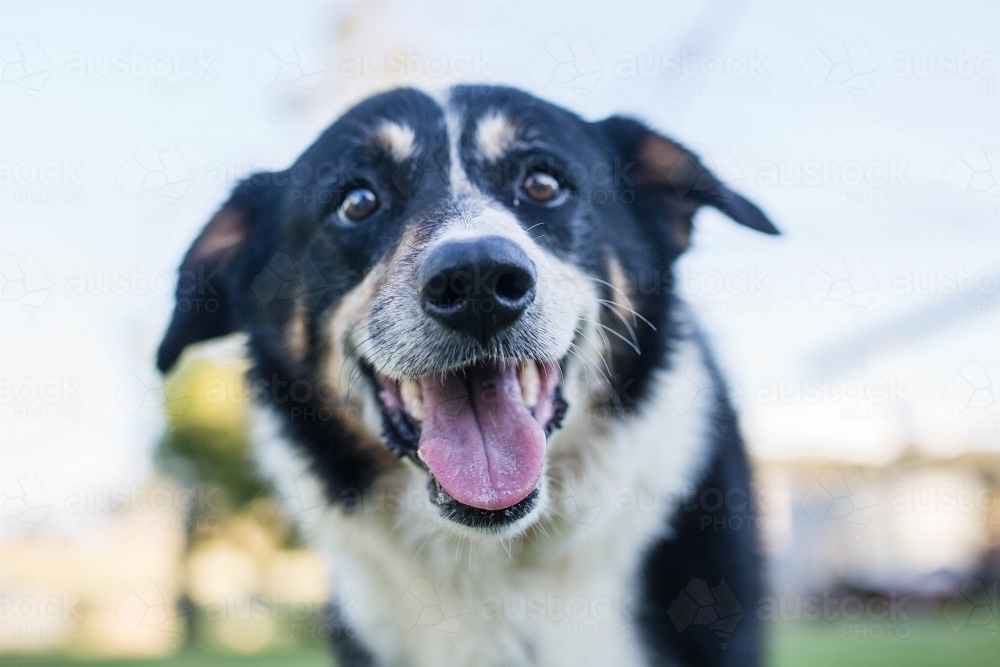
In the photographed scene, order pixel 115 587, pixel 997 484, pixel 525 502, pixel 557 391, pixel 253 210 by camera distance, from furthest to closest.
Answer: pixel 997 484
pixel 115 587
pixel 253 210
pixel 557 391
pixel 525 502

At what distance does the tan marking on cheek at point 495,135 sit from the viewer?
2580mm

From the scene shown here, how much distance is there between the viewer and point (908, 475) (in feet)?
39.7

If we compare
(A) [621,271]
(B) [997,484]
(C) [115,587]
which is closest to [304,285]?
(A) [621,271]

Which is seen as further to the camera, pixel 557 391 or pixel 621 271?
pixel 621 271

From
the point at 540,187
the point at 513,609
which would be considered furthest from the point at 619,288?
the point at 513,609

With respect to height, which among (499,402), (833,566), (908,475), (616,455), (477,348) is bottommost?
(833,566)

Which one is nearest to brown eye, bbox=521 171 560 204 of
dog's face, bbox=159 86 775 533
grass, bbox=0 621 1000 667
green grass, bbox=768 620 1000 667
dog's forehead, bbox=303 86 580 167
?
dog's face, bbox=159 86 775 533

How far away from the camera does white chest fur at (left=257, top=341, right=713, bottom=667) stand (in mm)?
2402

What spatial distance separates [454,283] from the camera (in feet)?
6.73

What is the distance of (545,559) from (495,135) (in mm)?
1293

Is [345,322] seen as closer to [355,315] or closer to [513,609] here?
[355,315]

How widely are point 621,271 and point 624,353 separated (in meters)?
0.28

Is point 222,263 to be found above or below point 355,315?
below

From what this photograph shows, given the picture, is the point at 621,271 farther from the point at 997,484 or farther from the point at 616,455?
the point at 997,484
